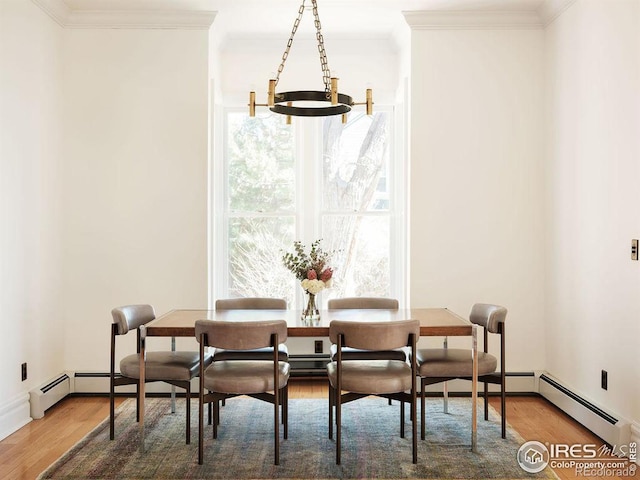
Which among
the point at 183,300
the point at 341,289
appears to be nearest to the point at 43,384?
the point at 183,300

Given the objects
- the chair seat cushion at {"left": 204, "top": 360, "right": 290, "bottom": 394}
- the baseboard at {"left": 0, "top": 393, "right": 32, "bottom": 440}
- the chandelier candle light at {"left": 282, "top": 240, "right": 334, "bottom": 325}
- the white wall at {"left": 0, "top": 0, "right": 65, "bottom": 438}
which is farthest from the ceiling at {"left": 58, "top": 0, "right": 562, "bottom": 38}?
the baseboard at {"left": 0, "top": 393, "right": 32, "bottom": 440}

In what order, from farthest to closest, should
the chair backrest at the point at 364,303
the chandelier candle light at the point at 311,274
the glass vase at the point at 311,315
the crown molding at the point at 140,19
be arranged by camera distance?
the crown molding at the point at 140,19 → the chair backrest at the point at 364,303 → the chandelier candle light at the point at 311,274 → the glass vase at the point at 311,315

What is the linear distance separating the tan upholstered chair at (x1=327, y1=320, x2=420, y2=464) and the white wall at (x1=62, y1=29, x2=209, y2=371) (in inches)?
72.9

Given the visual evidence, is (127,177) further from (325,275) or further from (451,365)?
(451,365)

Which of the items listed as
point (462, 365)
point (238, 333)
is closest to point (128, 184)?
point (238, 333)

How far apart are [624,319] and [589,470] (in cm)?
90

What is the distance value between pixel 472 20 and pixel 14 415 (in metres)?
4.41

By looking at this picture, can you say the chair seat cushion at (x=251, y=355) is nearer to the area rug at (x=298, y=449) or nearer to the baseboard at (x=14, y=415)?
the area rug at (x=298, y=449)

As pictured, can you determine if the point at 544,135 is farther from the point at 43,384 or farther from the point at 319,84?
the point at 43,384

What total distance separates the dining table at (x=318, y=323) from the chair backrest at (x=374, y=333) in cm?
16

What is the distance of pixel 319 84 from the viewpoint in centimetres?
553

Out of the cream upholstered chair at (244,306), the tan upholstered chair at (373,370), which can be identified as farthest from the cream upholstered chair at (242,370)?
the cream upholstered chair at (244,306)

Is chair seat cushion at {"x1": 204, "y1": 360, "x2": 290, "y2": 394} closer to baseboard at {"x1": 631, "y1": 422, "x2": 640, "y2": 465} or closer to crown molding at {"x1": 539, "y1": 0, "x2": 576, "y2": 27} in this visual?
baseboard at {"x1": 631, "y1": 422, "x2": 640, "y2": 465}

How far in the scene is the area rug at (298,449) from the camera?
3.22 meters
